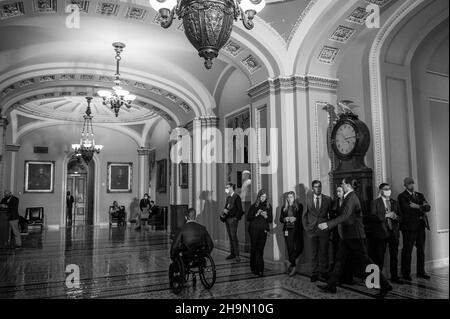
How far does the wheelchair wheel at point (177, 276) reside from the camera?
4781mm

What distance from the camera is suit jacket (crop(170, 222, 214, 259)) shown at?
4738 millimetres

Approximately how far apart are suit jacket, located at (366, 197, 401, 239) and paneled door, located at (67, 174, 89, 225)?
14980 millimetres

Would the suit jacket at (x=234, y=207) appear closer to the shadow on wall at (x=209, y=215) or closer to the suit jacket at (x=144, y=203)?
the shadow on wall at (x=209, y=215)

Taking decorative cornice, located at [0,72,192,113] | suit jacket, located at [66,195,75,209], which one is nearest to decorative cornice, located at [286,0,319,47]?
decorative cornice, located at [0,72,192,113]

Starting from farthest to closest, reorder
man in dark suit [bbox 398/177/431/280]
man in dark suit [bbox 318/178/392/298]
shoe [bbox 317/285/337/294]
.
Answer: man in dark suit [bbox 398/177/431/280]
shoe [bbox 317/285/337/294]
man in dark suit [bbox 318/178/392/298]

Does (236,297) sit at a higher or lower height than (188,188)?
lower

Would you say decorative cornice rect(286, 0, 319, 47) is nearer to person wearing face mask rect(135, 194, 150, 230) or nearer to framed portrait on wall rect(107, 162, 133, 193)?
person wearing face mask rect(135, 194, 150, 230)

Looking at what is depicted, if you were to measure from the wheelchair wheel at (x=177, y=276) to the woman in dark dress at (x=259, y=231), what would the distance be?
1425mm

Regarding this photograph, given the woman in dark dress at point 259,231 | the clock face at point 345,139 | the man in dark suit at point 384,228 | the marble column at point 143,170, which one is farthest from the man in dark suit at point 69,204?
the man in dark suit at point 384,228

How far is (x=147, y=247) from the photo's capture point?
375 inches

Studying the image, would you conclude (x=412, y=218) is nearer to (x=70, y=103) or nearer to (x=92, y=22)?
(x=92, y=22)

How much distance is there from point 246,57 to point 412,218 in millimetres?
4048
